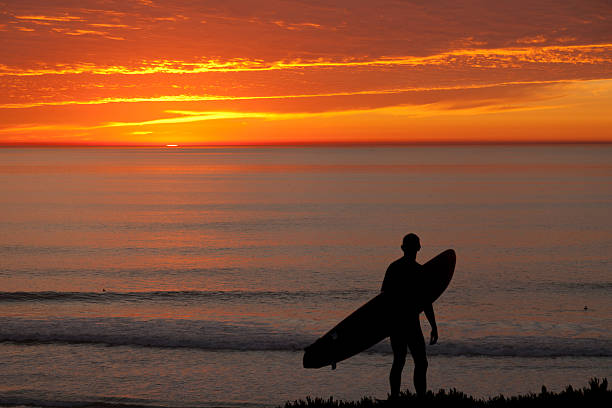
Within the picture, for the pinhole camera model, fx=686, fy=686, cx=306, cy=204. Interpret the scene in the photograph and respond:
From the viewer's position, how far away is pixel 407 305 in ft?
31.4

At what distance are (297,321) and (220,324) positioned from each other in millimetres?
2163

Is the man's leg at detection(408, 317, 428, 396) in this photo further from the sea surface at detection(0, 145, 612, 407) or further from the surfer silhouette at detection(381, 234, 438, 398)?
the sea surface at detection(0, 145, 612, 407)

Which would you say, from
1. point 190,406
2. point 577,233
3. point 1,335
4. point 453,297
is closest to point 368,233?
point 577,233

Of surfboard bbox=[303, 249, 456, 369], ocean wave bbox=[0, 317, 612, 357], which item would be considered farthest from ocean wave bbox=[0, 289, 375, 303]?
surfboard bbox=[303, 249, 456, 369]

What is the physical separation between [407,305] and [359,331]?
5.58 ft

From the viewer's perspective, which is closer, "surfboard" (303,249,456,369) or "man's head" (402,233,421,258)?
"man's head" (402,233,421,258)

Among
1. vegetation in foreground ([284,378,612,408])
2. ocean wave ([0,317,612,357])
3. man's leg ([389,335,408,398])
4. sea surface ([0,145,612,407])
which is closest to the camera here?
vegetation in foreground ([284,378,612,408])

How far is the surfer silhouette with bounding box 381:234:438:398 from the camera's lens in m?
9.55

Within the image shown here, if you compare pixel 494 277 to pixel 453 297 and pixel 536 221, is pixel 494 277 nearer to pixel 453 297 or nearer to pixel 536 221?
pixel 453 297

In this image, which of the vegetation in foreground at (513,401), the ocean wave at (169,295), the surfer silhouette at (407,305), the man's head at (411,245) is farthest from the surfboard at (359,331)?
the ocean wave at (169,295)

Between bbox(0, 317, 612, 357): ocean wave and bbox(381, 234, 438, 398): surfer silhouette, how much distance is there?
6305 millimetres

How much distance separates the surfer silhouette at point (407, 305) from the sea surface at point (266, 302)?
3.36 meters

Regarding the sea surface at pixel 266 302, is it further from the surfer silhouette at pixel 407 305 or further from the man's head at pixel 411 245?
the man's head at pixel 411 245

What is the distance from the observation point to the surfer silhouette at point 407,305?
31.3 ft
